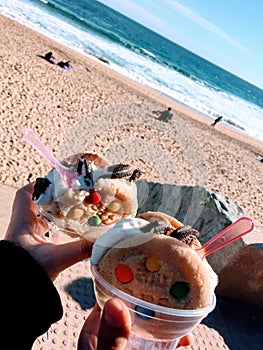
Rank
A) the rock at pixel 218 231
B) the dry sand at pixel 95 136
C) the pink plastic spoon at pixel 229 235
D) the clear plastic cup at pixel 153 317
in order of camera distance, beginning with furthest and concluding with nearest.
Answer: the dry sand at pixel 95 136 → the rock at pixel 218 231 → the pink plastic spoon at pixel 229 235 → the clear plastic cup at pixel 153 317

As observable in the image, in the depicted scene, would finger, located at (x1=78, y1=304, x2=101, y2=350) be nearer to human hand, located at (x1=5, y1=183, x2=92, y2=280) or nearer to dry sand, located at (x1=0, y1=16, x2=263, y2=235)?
human hand, located at (x1=5, y1=183, x2=92, y2=280)

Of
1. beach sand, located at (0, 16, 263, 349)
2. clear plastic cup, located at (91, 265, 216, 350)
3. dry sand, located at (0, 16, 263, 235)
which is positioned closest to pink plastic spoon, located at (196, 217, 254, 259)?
clear plastic cup, located at (91, 265, 216, 350)

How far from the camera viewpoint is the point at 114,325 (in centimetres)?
144

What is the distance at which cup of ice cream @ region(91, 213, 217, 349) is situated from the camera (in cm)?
157

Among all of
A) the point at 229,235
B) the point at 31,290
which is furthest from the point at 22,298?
the point at 229,235

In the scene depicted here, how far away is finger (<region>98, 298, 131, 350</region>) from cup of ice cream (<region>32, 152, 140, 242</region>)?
0.49 metres

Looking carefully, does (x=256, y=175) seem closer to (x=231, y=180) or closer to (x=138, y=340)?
(x=231, y=180)

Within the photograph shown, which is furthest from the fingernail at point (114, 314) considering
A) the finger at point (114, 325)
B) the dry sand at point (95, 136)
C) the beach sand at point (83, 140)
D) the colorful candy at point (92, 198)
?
the dry sand at point (95, 136)

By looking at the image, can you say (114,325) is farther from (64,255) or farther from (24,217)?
(24,217)

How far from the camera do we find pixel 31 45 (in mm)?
17062

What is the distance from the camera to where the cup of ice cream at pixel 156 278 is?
5.14ft

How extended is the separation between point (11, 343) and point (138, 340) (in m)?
0.55

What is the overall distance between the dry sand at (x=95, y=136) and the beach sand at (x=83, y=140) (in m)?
0.02

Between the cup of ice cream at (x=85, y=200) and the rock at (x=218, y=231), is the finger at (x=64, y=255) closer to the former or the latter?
the cup of ice cream at (x=85, y=200)
